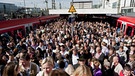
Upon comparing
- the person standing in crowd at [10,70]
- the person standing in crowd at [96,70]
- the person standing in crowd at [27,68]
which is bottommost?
the person standing in crowd at [96,70]

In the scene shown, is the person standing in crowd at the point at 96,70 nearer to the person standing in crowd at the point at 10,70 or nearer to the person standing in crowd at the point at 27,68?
the person standing in crowd at the point at 27,68

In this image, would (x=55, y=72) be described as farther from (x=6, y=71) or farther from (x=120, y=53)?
(x=120, y=53)

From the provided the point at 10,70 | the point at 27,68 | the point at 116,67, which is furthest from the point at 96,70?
the point at 10,70

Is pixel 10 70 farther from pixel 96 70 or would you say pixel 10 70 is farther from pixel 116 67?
pixel 116 67

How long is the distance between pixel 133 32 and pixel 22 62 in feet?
34.4

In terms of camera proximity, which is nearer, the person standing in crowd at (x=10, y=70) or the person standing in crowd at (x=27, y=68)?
the person standing in crowd at (x=10, y=70)

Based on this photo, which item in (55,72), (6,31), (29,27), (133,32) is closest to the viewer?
(55,72)

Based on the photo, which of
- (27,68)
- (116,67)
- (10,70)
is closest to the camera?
(10,70)

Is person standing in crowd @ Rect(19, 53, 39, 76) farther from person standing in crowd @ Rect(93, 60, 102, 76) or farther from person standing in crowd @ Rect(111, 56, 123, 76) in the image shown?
person standing in crowd @ Rect(111, 56, 123, 76)

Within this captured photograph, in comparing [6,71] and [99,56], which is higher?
[6,71]

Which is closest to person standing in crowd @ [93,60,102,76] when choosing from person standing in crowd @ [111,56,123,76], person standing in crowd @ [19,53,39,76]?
person standing in crowd @ [111,56,123,76]

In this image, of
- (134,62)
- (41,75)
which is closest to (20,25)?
(134,62)

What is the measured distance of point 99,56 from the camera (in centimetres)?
684

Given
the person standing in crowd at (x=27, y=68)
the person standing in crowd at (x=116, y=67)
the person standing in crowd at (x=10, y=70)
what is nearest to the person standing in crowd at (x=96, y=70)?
the person standing in crowd at (x=116, y=67)
